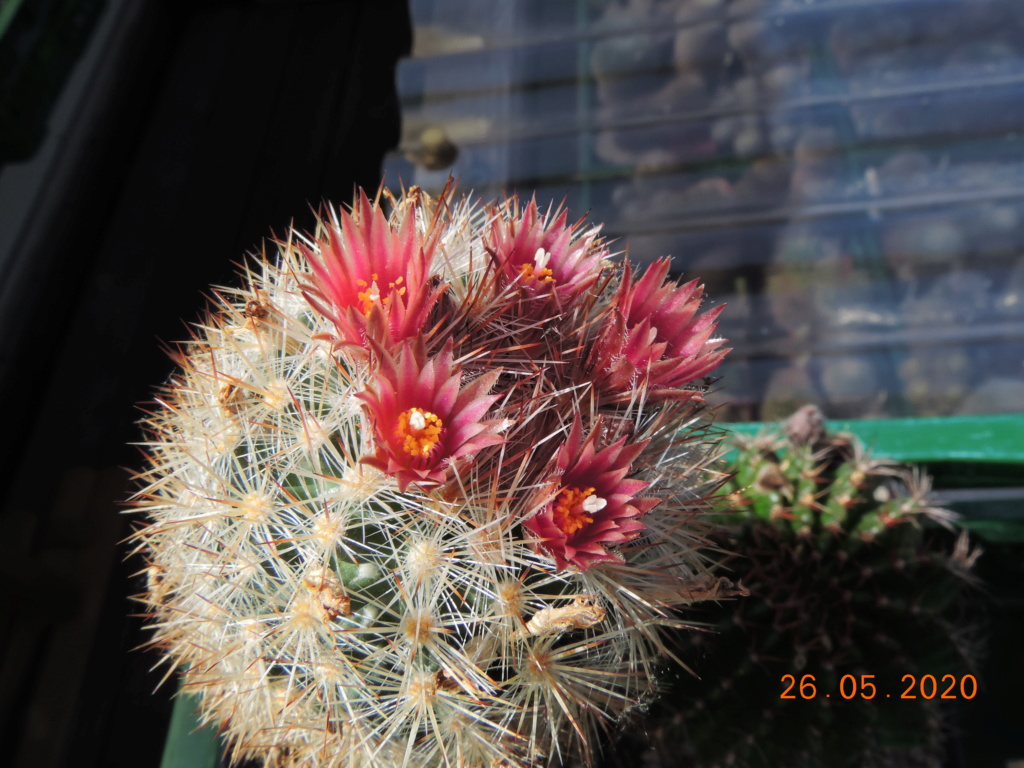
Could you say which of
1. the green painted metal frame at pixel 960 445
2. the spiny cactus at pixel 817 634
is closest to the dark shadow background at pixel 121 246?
the spiny cactus at pixel 817 634

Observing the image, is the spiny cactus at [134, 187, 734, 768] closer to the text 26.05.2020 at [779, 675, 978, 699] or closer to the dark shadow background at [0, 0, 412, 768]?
the text 26.05.2020 at [779, 675, 978, 699]

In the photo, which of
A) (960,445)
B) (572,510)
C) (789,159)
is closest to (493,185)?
(789,159)

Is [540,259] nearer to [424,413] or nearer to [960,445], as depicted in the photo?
[424,413]

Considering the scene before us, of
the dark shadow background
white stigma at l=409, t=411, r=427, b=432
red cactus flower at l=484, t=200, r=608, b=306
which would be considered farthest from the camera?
the dark shadow background

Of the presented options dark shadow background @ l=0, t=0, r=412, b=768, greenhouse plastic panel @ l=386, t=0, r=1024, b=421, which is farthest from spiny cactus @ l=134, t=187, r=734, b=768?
greenhouse plastic panel @ l=386, t=0, r=1024, b=421

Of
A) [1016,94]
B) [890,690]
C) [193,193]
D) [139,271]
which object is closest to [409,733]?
[890,690]

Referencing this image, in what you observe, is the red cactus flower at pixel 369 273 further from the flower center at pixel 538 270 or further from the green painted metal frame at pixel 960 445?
the green painted metal frame at pixel 960 445
